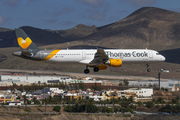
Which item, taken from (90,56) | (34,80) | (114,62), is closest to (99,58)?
(90,56)

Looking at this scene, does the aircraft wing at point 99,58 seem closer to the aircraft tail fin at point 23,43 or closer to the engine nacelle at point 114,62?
the engine nacelle at point 114,62

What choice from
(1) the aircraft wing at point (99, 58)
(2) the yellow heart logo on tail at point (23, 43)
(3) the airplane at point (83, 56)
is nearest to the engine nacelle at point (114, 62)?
(3) the airplane at point (83, 56)

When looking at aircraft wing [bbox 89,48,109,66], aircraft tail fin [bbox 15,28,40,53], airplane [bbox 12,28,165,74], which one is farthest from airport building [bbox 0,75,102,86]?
aircraft tail fin [bbox 15,28,40,53]

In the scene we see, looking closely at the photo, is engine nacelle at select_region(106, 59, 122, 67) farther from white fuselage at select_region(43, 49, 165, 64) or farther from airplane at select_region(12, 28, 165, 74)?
white fuselage at select_region(43, 49, 165, 64)

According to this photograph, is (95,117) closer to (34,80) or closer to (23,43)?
(23,43)

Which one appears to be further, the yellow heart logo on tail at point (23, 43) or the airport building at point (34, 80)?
the airport building at point (34, 80)

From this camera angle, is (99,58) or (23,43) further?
(23,43)

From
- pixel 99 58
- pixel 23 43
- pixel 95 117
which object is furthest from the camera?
pixel 95 117

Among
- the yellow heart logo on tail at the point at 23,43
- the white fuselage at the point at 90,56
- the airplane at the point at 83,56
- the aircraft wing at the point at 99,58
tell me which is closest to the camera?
the aircraft wing at the point at 99,58

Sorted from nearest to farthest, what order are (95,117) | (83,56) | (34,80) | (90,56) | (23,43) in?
(83,56) < (90,56) < (23,43) < (95,117) < (34,80)

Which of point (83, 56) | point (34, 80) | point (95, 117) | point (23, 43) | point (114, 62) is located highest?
point (23, 43)

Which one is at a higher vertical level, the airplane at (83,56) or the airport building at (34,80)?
the airplane at (83,56)

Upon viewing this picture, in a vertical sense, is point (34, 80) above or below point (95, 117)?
above

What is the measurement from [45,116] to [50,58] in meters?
32.7
